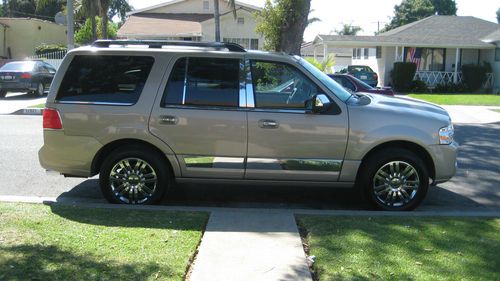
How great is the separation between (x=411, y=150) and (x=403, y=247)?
5.66 feet

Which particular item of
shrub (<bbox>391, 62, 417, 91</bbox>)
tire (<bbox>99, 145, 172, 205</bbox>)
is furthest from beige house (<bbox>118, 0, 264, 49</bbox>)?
tire (<bbox>99, 145, 172, 205</bbox>)

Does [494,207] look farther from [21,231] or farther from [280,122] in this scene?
[21,231]

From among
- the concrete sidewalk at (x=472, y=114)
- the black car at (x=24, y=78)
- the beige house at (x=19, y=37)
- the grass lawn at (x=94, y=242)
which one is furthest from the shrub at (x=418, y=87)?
the beige house at (x=19, y=37)

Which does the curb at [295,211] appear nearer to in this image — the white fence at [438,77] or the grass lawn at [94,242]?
the grass lawn at [94,242]

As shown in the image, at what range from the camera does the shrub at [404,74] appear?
100ft

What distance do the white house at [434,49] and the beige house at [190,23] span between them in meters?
4.82

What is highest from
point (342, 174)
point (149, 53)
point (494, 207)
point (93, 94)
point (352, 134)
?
point (149, 53)

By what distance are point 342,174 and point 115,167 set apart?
8.40 ft

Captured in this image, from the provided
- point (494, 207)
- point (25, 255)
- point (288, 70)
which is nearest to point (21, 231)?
point (25, 255)

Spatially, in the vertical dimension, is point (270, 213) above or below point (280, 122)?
below

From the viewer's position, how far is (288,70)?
622cm

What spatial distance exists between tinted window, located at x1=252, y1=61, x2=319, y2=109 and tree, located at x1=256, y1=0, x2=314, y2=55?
10133 millimetres

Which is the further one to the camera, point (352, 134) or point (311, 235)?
point (352, 134)

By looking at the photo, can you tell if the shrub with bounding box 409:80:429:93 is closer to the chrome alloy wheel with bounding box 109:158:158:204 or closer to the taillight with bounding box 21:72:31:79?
the taillight with bounding box 21:72:31:79
